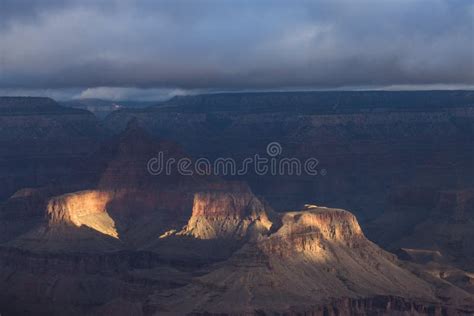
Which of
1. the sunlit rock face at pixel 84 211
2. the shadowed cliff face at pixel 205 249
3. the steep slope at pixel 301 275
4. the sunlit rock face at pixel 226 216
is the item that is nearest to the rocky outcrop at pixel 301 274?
the steep slope at pixel 301 275

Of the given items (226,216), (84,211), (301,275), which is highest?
(84,211)

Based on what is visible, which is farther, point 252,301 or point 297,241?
point 297,241

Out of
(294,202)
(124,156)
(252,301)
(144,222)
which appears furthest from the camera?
(294,202)

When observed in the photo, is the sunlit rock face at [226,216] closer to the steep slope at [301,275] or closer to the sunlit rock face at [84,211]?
the sunlit rock face at [84,211]

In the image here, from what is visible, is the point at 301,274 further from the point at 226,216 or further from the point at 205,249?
the point at 226,216

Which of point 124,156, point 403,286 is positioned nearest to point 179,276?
point 403,286

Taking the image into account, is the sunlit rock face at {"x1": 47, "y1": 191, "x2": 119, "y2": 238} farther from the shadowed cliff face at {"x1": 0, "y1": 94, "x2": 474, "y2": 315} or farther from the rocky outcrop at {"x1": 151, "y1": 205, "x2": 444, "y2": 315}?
the rocky outcrop at {"x1": 151, "y1": 205, "x2": 444, "y2": 315}

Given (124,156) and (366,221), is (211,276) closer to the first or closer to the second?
(124,156)

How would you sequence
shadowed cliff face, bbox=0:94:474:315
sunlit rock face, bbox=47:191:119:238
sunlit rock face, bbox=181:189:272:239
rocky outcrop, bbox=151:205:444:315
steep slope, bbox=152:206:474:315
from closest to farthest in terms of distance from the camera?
steep slope, bbox=152:206:474:315, rocky outcrop, bbox=151:205:444:315, shadowed cliff face, bbox=0:94:474:315, sunlit rock face, bbox=181:189:272:239, sunlit rock face, bbox=47:191:119:238

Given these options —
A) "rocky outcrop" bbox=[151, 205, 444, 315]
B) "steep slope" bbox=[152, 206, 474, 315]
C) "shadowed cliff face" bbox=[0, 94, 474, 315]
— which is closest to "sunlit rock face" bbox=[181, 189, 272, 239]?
"shadowed cliff face" bbox=[0, 94, 474, 315]

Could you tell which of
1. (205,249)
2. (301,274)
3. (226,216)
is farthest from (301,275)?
(226,216)

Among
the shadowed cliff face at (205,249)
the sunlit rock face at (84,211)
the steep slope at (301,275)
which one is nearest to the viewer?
the steep slope at (301,275)
